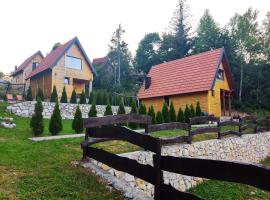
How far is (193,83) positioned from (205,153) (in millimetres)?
11653

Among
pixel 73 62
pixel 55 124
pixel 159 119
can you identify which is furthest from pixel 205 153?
pixel 73 62

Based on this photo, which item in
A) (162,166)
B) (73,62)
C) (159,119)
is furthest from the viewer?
(73,62)

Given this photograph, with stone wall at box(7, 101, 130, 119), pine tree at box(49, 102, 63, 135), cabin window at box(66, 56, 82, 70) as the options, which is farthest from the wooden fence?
cabin window at box(66, 56, 82, 70)

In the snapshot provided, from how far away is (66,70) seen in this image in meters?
26.0

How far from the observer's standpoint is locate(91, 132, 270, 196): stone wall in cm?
681

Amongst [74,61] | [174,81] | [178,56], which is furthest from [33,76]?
[178,56]

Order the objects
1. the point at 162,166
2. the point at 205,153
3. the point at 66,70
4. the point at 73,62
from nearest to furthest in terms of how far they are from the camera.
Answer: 1. the point at 162,166
2. the point at 205,153
3. the point at 66,70
4. the point at 73,62

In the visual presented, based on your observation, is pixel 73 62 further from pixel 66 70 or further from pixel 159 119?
pixel 159 119

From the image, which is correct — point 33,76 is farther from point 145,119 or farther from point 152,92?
point 145,119

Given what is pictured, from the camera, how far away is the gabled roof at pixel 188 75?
21281 millimetres

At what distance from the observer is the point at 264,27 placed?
109 ft

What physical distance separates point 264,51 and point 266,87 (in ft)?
15.6

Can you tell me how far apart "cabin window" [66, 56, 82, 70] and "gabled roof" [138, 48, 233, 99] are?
6.84 meters

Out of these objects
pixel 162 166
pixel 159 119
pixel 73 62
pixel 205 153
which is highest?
pixel 73 62
